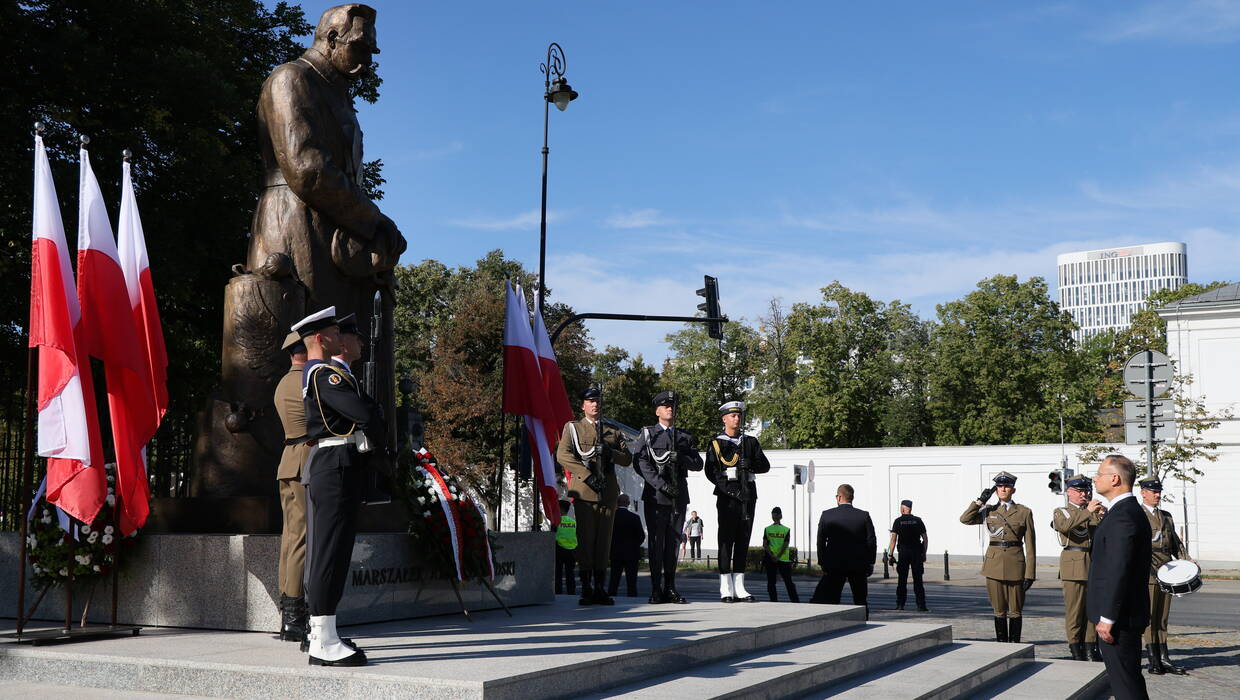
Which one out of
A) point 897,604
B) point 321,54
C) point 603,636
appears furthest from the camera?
point 897,604

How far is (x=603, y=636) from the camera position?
25.2ft

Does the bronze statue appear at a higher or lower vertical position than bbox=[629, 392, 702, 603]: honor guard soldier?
higher

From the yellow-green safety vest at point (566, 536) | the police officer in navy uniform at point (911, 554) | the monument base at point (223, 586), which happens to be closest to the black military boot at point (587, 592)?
the monument base at point (223, 586)

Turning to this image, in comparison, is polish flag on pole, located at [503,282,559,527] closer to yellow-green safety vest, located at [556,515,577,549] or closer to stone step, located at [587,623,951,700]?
stone step, located at [587,623,951,700]

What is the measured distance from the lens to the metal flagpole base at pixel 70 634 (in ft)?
22.6

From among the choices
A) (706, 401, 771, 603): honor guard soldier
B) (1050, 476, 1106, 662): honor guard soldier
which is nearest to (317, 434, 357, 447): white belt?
(706, 401, 771, 603): honor guard soldier

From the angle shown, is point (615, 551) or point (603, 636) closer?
point (603, 636)

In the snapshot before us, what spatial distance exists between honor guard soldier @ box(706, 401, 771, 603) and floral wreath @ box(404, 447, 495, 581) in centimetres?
289

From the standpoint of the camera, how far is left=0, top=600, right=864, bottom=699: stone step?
5641mm

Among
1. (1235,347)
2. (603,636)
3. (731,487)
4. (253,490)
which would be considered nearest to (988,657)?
(731,487)

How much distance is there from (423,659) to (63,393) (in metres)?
2.87

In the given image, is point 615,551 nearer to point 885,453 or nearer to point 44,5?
point 44,5

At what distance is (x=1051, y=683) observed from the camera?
970cm

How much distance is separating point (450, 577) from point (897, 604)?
11.7 meters
